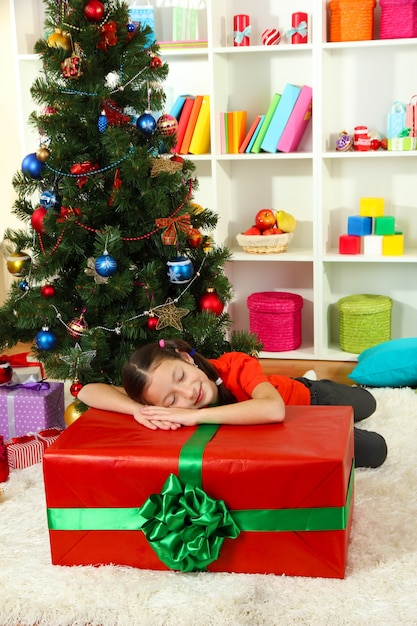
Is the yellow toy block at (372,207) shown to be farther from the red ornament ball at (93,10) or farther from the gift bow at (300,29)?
the red ornament ball at (93,10)

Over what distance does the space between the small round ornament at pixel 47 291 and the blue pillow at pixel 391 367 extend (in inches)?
49.1

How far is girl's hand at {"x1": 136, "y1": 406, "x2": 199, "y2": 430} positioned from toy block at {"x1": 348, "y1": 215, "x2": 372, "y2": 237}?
1895 millimetres

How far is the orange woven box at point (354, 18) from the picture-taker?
11.3 ft

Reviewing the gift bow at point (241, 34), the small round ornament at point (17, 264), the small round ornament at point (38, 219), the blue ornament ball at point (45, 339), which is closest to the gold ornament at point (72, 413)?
the blue ornament ball at point (45, 339)

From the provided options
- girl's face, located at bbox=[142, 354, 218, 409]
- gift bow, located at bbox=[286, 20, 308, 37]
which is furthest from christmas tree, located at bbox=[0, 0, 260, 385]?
gift bow, located at bbox=[286, 20, 308, 37]

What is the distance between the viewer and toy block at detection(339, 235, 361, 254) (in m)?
3.63

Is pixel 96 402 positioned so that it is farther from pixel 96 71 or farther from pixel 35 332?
pixel 96 71

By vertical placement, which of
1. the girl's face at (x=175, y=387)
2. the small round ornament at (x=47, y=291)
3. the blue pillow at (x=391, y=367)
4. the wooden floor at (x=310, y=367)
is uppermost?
the small round ornament at (x=47, y=291)

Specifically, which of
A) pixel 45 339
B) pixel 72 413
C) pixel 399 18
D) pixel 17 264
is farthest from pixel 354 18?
pixel 72 413

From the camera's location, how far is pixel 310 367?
11.9 ft

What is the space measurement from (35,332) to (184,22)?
67.8 inches

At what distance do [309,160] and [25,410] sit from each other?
6.13 ft

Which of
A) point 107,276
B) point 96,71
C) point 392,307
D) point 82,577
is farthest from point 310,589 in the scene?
point 392,307

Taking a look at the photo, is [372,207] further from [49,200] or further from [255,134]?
[49,200]
